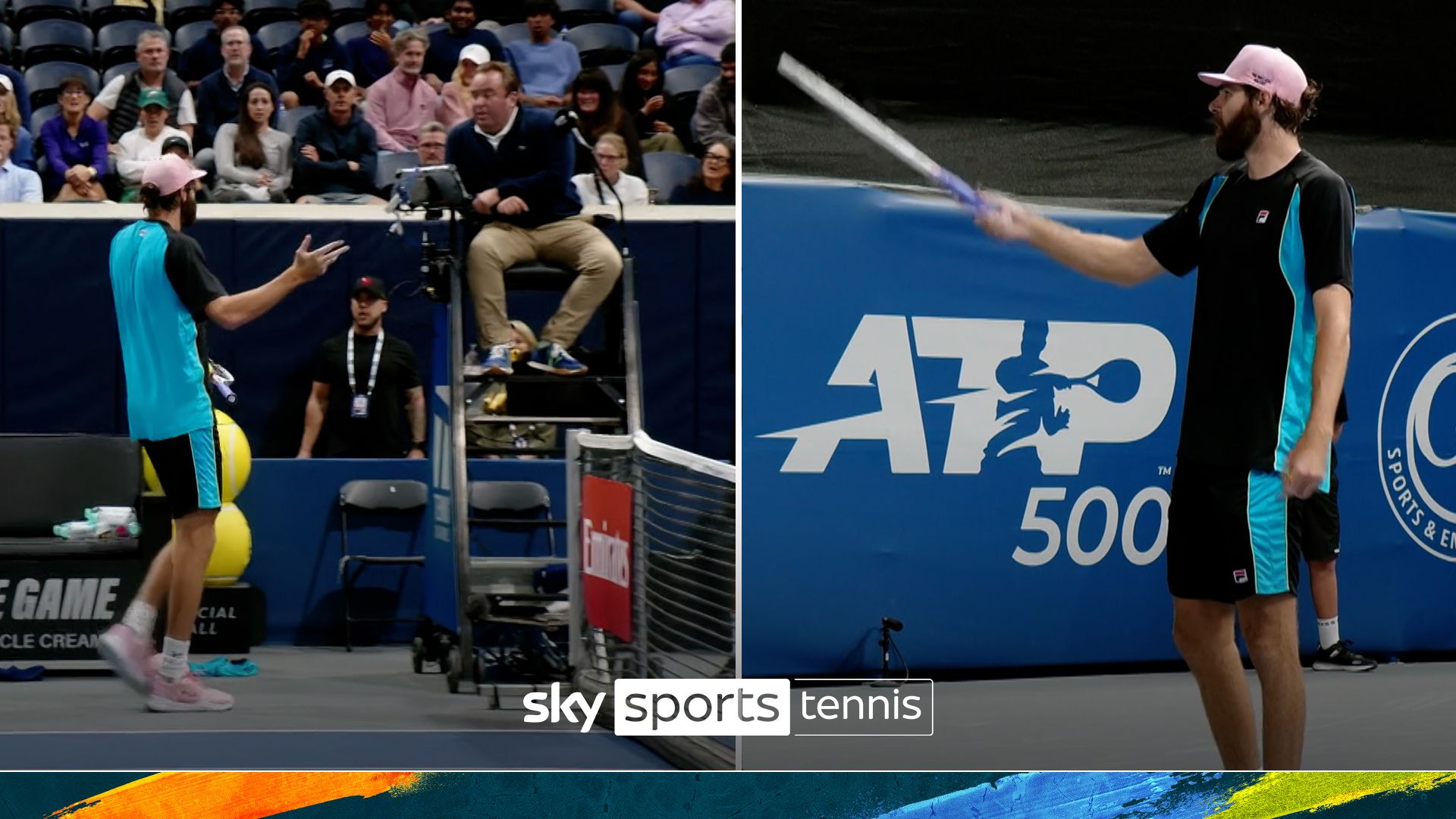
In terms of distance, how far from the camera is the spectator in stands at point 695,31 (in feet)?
19.8

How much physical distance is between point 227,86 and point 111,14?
1387 mm

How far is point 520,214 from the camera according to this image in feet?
18.1

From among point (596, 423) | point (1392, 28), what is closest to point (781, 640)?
point (1392, 28)

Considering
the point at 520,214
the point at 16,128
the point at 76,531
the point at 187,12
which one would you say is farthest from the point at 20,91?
the point at 520,214

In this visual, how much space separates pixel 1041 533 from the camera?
3770mm

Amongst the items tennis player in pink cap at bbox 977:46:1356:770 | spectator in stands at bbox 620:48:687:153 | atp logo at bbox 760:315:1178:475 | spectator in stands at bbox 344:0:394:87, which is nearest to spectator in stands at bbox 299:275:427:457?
spectator in stands at bbox 344:0:394:87

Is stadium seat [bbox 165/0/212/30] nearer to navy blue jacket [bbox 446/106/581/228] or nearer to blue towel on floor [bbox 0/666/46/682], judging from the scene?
navy blue jacket [bbox 446/106/581/228]

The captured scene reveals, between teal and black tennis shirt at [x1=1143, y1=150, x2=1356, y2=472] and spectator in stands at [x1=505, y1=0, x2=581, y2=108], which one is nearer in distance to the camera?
teal and black tennis shirt at [x1=1143, y1=150, x2=1356, y2=472]

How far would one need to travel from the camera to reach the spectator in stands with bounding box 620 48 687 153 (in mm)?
6047

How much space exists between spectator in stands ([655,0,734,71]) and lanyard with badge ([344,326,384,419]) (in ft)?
5.06

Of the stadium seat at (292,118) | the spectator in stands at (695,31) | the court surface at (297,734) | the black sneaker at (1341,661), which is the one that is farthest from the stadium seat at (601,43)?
the black sneaker at (1341,661)

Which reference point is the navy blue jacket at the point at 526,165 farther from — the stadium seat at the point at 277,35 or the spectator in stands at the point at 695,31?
the stadium seat at the point at 277,35

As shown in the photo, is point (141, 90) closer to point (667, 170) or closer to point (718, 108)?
point (667, 170)

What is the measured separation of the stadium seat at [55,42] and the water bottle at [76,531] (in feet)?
6.97
